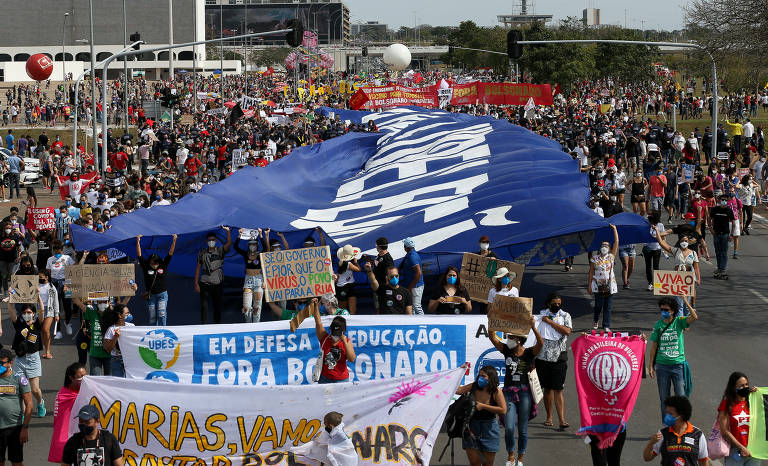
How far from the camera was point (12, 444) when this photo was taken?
995 centimetres

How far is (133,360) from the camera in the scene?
11.9m

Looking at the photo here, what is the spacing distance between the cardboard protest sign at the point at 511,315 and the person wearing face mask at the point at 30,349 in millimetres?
5058

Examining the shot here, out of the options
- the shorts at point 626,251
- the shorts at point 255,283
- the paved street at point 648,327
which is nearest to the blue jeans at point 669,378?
the paved street at point 648,327

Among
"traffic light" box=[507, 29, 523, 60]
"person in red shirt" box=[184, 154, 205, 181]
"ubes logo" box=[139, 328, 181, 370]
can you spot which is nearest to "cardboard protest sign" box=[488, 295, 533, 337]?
"ubes logo" box=[139, 328, 181, 370]

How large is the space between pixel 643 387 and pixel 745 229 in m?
13.8

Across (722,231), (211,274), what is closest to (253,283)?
(211,274)

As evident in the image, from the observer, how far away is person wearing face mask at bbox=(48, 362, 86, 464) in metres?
9.73

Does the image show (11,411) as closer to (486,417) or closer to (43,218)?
(486,417)

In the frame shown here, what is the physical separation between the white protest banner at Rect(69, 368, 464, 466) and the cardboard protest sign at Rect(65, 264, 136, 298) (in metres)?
3.72

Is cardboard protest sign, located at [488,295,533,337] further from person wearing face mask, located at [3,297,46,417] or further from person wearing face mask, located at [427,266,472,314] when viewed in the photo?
person wearing face mask, located at [3,297,46,417]

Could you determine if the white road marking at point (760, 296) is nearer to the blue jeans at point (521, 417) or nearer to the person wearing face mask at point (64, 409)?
the blue jeans at point (521, 417)

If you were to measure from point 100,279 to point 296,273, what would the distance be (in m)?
2.52

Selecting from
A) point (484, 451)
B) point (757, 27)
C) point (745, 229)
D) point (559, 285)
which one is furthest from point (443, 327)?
point (757, 27)

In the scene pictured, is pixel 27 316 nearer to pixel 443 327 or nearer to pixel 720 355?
pixel 443 327
